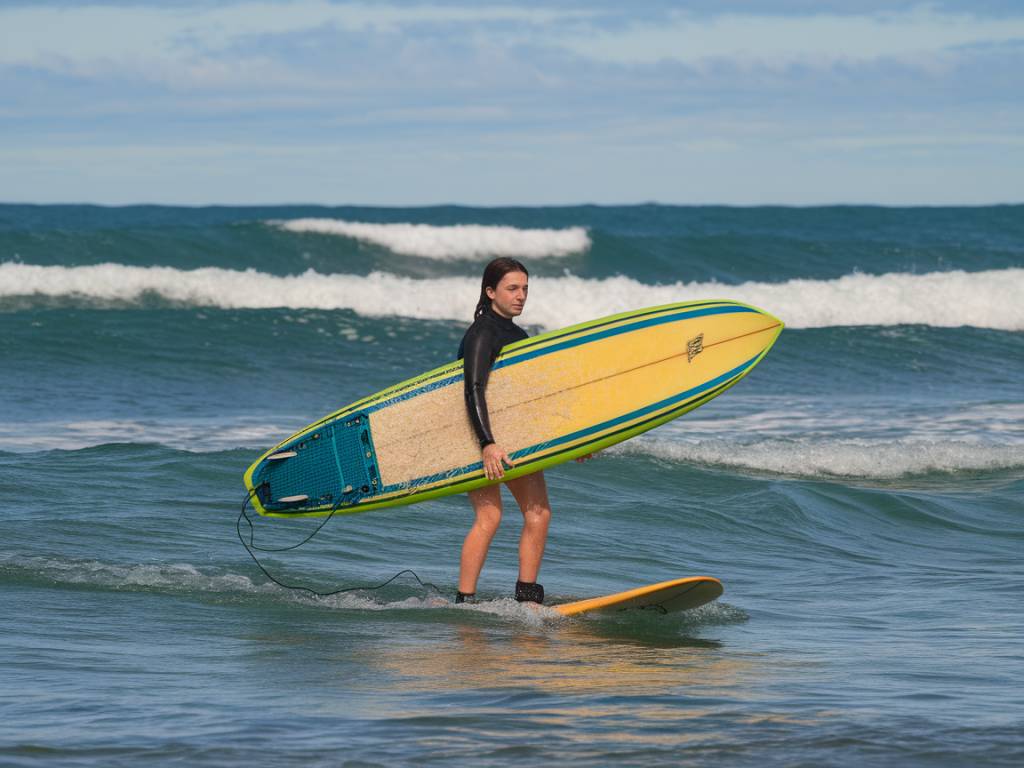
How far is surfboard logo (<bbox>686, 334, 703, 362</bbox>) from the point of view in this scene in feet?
20.7

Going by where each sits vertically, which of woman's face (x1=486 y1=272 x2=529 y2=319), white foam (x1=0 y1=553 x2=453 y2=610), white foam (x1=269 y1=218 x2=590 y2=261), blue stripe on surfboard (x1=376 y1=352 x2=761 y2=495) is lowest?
A: white foam (x1=0 y1=553 x2=453 y2=610)

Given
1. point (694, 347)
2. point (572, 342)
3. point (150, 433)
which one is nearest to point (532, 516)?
point (572, 342)

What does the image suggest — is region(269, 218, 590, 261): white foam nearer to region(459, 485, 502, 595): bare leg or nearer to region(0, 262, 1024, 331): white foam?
region(0, 262, 1024, 331): white foam

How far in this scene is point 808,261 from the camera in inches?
1265

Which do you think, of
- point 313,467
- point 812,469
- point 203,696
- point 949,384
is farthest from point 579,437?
point 949,384

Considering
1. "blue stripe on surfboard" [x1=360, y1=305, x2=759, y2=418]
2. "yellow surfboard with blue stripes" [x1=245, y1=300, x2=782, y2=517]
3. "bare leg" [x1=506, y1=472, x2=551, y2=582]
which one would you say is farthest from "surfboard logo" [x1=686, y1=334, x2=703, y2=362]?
"bare leg" [x1=506, y1=472, x2=551, y2=582]

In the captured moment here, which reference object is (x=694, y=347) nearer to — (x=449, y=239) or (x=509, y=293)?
(x=509, y=293)

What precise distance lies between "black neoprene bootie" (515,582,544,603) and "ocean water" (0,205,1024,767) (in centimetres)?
7

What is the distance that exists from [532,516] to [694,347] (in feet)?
3.84

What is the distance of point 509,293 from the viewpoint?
557cm

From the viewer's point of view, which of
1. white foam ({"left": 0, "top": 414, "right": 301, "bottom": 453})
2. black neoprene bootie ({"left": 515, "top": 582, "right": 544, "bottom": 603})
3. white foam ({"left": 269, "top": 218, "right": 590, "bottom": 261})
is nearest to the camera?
black neoprene bootie ({"left": 515, "top": 582, "right": 544, "bottom": 603})

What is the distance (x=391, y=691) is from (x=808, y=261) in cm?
2878

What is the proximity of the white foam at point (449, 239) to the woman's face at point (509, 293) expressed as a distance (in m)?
24.8

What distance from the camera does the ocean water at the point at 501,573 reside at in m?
4.07
